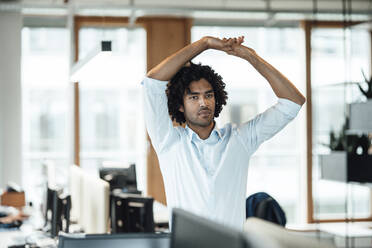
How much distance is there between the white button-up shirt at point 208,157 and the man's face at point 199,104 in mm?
54

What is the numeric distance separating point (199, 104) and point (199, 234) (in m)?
1.09

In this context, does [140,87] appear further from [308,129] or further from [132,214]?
[132,214]

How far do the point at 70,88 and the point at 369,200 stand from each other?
414 centimetres

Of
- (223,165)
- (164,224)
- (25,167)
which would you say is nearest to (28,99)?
(25,167)

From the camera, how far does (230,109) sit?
7.10 meters

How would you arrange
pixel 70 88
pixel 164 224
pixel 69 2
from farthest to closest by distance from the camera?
pixel 70 88, pixel 69 2, pixel 164 224

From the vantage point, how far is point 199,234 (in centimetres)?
110

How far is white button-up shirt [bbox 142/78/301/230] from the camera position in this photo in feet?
6.72

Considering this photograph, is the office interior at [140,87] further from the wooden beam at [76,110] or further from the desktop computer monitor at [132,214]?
the desktop computer monitor at [132,214]

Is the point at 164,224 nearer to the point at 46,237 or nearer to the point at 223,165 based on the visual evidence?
the point at 46,237

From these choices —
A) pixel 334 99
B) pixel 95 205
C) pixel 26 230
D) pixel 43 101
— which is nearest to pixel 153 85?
pixel 95 205

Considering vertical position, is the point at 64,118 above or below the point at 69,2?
below

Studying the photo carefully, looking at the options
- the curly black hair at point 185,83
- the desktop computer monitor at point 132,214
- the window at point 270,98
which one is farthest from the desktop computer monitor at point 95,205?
the window at point 270,98

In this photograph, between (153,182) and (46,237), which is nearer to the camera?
(46,237)
